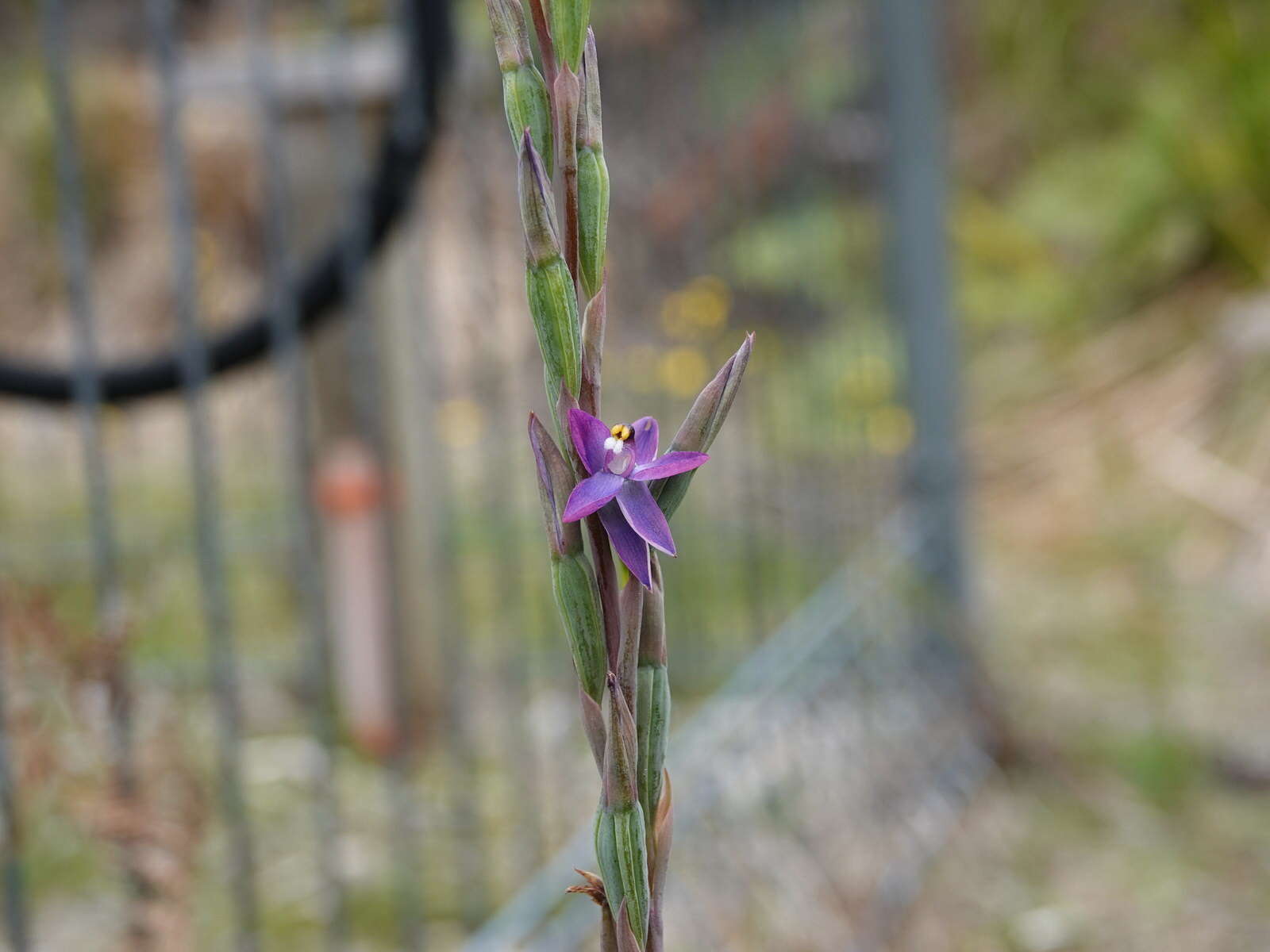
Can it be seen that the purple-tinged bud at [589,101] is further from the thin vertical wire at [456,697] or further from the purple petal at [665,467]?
the thin vertical wire at [456,697]

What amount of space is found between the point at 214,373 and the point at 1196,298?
605cm

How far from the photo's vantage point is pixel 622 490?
325mm

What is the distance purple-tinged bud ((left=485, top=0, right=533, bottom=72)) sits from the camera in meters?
0.32

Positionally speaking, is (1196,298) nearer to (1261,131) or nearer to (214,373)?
(1261,131)

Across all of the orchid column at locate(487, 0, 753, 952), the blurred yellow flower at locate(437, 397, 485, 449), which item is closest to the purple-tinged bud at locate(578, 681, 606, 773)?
the orchid column at locate(487, 0, 753, 952)

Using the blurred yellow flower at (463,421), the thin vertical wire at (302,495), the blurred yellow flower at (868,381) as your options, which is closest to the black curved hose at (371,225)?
the thin vertical wire at (302,495)

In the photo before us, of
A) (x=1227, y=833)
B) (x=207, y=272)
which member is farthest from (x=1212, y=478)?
(x=207, y=272)

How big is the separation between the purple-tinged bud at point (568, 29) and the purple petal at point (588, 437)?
3.3 inches

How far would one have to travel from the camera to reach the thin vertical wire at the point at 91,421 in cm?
121

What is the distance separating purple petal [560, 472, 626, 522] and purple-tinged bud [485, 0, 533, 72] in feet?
0.34

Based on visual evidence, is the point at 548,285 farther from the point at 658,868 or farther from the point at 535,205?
the point at 658,868

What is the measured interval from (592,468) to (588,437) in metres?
0.01

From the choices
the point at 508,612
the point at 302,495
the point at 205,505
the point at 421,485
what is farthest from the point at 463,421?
the point at 205,505

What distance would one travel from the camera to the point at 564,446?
32 cm
